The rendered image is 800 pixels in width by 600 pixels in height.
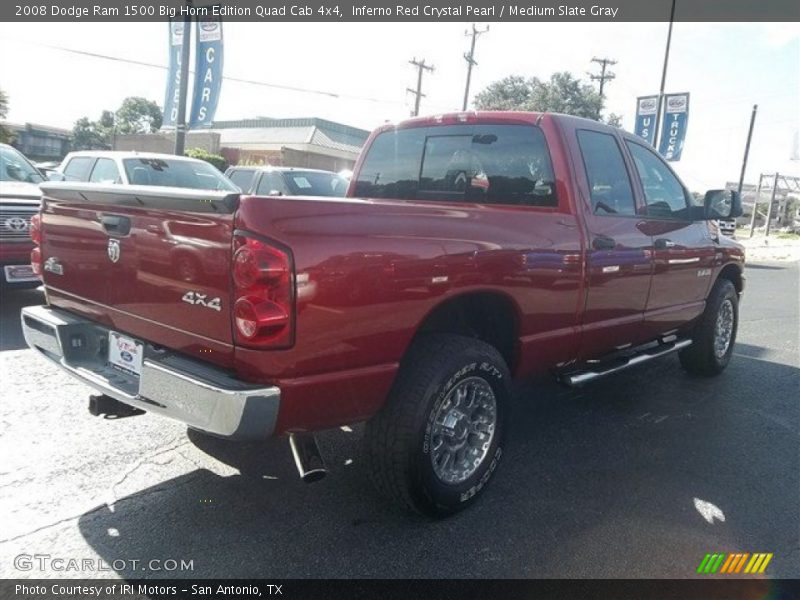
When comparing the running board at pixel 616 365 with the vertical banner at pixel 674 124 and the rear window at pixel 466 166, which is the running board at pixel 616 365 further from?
the vertical banner at pixel 674 124

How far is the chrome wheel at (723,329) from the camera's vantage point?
552 centimetres

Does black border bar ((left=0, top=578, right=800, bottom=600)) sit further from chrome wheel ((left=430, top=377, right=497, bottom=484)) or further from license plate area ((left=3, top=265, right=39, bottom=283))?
license plate area ((left=3, top=265, right=39, bottom=283))

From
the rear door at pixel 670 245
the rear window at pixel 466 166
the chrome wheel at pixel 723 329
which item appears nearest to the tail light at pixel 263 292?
the rear window at pixel 466 166

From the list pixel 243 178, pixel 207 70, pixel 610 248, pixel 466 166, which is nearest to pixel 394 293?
pixel 466 166

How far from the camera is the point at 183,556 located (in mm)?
2631

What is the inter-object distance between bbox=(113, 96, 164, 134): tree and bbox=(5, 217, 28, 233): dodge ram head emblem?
98186 millimetres

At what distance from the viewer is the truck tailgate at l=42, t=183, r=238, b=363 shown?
2.41 metres

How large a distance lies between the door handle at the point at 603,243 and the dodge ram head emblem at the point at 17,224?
5.65 meters

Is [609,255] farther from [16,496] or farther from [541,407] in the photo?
[16,496]

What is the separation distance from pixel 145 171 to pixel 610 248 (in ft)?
23.7

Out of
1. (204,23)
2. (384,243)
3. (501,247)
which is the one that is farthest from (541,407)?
(204,23)

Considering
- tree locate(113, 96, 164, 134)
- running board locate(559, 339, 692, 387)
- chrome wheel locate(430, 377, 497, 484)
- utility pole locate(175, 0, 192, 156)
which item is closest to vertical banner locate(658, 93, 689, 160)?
utility pole locate(175, 0, 192, 156)

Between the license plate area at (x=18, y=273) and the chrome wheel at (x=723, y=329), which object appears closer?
the chrome wheel at (x=723, y=329)

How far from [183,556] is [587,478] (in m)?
2.18
